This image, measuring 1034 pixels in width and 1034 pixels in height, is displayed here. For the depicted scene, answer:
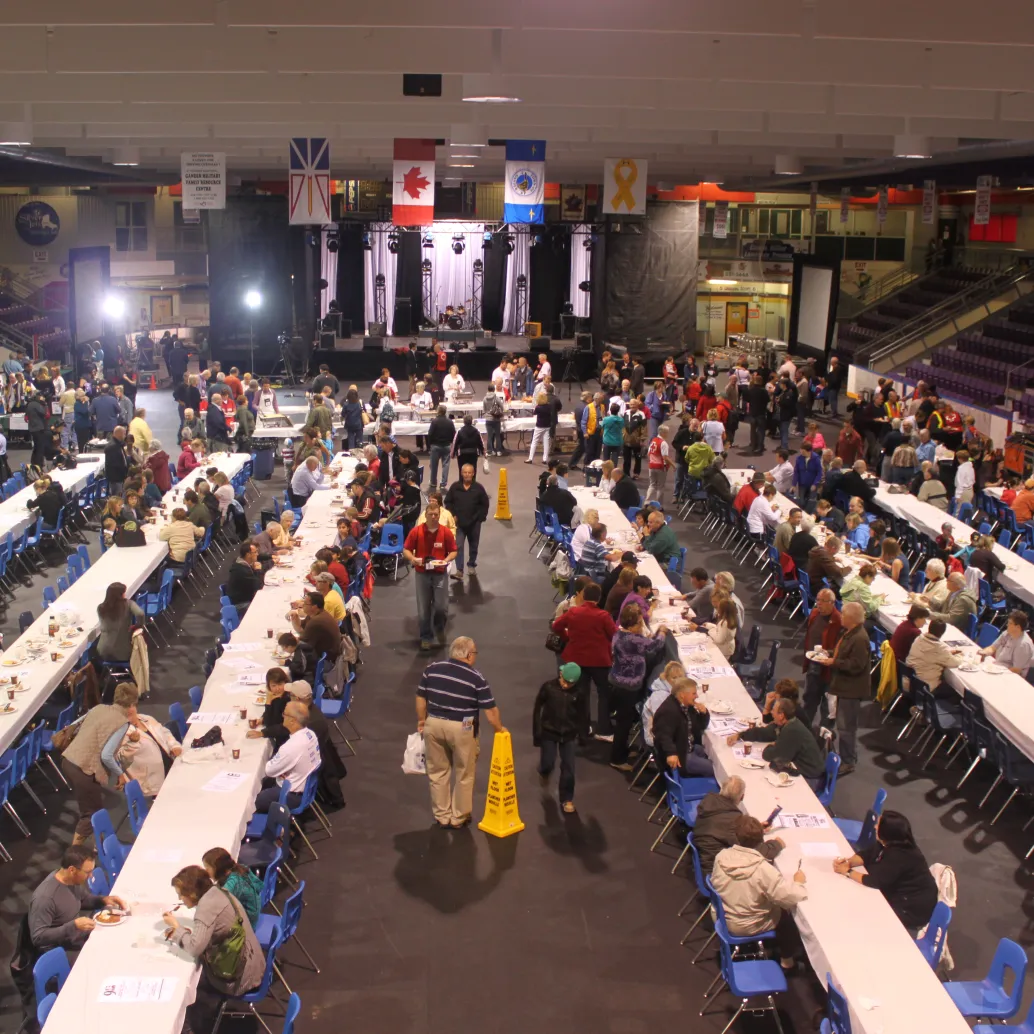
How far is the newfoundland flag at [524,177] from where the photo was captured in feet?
53.4

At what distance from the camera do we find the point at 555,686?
339 inches

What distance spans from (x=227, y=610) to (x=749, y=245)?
2683cm

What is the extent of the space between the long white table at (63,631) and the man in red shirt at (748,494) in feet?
22.1

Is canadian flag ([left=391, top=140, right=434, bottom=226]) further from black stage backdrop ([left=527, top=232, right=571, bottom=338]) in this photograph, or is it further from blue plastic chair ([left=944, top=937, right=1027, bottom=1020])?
black stage backdrop ([left=527, top=232, right=571, bottom=338])

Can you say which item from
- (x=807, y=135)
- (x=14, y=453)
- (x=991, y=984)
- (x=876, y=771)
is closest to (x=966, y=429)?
(x=807, y=135)

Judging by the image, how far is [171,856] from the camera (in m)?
6.81

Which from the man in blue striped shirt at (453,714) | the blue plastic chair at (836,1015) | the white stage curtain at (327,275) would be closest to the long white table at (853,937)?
the blue plastic chair at (836,1015)

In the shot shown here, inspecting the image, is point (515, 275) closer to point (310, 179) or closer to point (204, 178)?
point (204, 178)

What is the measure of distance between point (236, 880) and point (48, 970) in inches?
40.7

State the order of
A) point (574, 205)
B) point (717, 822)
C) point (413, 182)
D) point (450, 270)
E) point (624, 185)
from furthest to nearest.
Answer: point (450, 270), point (574, 205), point (624, 185), point (413, 182), point (717, 822)

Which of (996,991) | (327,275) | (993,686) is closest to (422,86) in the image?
(993,686)

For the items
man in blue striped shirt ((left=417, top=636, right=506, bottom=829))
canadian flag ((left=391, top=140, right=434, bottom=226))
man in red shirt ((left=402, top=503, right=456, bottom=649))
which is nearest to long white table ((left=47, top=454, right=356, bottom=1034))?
man in blue striped shirt ((left=417, top=636, right=506, bottom=829))

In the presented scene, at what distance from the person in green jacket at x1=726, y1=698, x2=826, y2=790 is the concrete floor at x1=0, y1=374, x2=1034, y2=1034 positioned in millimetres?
1053

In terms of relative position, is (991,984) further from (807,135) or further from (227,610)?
(807,135)
